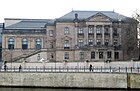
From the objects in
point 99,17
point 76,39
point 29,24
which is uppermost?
point 99,17

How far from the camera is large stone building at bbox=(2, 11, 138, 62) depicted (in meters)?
76.5

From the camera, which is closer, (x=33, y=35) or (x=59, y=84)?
(x=59, y=84)

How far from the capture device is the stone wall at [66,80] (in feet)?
152

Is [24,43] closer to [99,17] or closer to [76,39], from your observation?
[76,39]

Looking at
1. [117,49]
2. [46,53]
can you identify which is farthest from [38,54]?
[117,49]

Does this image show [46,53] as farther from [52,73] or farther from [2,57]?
[52,73]

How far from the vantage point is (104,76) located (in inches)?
1841

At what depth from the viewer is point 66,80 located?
47969mm

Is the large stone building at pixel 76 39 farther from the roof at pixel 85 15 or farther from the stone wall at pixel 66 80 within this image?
the stone wall at pixel 66 80

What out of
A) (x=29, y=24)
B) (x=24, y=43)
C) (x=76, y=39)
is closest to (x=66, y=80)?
(x=76, y=39)

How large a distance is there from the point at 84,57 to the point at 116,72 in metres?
29.8

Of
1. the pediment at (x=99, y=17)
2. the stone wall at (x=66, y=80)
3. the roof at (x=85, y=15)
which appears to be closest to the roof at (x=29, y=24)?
the roof at (x=85, y=15)

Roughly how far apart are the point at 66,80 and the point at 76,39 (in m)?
31.1

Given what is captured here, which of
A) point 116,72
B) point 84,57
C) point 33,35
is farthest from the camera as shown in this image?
point 33,35
